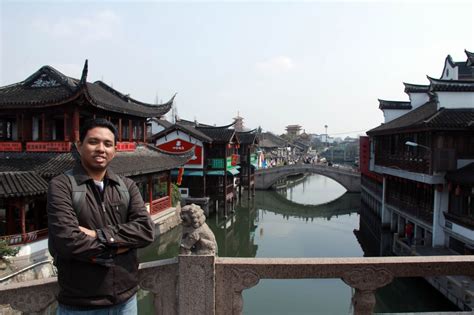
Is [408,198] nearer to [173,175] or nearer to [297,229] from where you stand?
[297,229]

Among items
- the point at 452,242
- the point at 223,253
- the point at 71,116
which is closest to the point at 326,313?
the point at 452,242

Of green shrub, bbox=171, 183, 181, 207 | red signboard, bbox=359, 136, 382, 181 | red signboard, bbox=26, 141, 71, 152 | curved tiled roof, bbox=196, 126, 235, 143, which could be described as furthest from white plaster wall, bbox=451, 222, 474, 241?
curved tiled roof, bbox=196, 126, 235, 143

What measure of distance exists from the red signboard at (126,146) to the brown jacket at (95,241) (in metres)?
14.4

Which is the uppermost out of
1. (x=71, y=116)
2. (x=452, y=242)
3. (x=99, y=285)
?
(x=71, y=116)

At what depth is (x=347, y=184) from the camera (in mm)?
37781

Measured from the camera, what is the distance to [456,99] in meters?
14.1

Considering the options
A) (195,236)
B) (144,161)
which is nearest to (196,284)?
(195,236)

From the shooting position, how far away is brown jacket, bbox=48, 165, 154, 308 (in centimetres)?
195

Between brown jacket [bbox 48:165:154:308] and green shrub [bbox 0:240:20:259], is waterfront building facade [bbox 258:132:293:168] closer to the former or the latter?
green shrub [bbox 0:240:20:259]

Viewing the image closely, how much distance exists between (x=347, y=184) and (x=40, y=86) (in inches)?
1221

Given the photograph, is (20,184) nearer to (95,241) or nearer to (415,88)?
(95,241)

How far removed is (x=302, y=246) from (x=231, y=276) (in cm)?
1654

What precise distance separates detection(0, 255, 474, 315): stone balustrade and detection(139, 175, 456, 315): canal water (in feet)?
26.4

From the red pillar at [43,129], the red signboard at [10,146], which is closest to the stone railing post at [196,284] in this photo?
the red pillar at [43,129]
